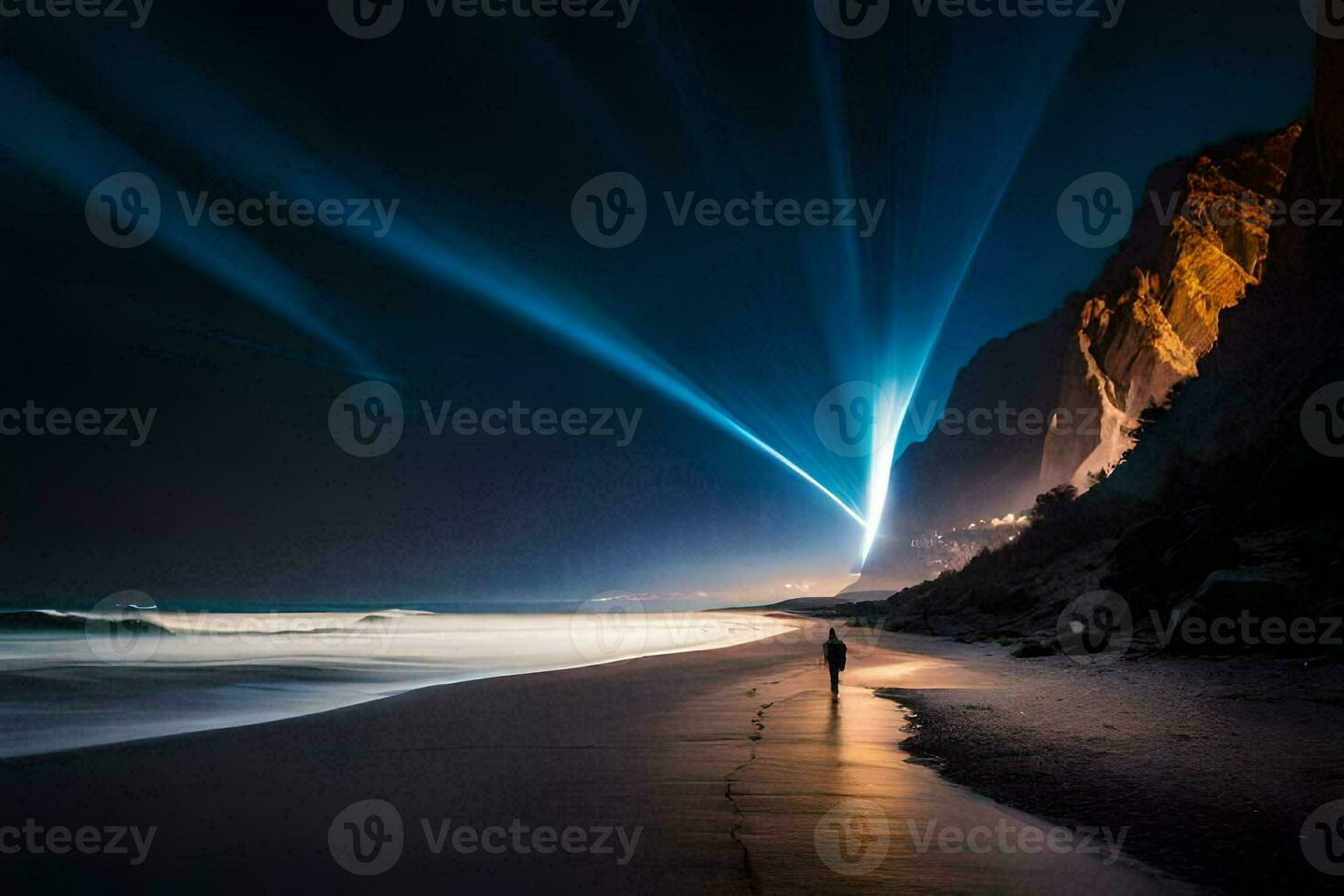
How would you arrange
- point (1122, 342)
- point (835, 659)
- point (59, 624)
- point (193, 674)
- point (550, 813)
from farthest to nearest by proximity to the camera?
point (1122, 342) < point (59, 624) < point (193, 674) < point (835, 659) < point (550, 813)

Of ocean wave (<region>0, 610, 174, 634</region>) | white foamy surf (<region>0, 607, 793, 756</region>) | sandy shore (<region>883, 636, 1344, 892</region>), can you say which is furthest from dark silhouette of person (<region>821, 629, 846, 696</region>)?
ocean wave (<region>0, 610, 174, 634</region>)

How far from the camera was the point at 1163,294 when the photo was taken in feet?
182

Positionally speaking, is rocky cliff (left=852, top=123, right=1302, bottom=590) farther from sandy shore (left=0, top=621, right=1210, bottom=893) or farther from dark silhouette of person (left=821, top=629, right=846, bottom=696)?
sandy shore (left=0, top=621, right=1210, bottom=893)

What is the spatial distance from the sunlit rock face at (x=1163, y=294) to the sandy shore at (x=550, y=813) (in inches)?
1964

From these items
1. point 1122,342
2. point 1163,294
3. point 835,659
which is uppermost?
point 1163,294

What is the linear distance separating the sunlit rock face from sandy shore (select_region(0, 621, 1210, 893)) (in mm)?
49877

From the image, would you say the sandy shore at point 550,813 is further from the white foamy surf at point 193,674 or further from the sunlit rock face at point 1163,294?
the sunlit rock face at point 1163,294

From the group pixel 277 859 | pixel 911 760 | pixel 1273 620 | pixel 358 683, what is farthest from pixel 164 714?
pixel 1273 620

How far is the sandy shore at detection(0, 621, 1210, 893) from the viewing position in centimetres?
436

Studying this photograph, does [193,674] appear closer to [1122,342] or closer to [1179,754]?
[1179,754]

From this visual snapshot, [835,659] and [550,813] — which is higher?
[835,659]

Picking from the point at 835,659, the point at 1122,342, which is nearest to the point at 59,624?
the point at 835,659

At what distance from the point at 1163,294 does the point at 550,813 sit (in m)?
64.5

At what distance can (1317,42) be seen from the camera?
24.1 metres
